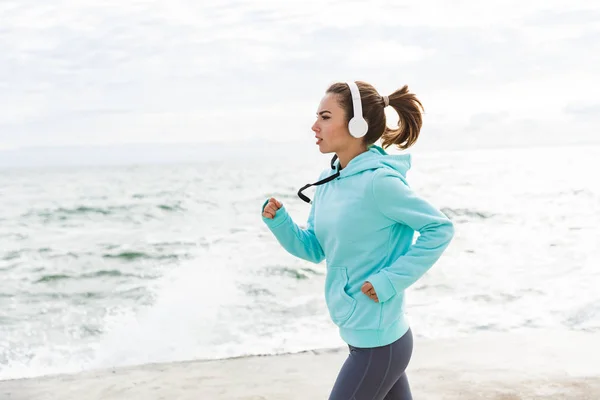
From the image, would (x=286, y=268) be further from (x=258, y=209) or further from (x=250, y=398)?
(x=258, y=209)

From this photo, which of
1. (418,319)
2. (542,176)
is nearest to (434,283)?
(418,319)

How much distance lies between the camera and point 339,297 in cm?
204

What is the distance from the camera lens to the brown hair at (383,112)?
2068 millimetres

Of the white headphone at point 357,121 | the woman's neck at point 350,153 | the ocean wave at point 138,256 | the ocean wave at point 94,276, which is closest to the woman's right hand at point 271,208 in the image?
the woman's neck at point 350,153

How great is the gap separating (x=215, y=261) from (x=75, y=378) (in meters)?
8.00

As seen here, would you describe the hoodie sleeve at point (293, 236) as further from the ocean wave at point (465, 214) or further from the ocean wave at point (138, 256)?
the ocean wave at point (465, 214)

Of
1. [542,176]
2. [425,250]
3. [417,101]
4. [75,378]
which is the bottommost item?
[542,176]

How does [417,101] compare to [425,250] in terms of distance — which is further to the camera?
[417,101]

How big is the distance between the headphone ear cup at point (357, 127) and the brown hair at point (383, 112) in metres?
0.04

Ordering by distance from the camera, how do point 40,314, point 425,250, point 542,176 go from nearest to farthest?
point 425,250 < point 40,314 < point 542,176

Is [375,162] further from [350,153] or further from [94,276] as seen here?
[94,276]

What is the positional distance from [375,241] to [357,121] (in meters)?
0.38

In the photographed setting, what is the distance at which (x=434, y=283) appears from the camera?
373 inches

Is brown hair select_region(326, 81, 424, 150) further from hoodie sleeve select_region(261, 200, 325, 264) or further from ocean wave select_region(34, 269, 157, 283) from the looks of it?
ocean wave select_region(34, 269, 157, 283)
